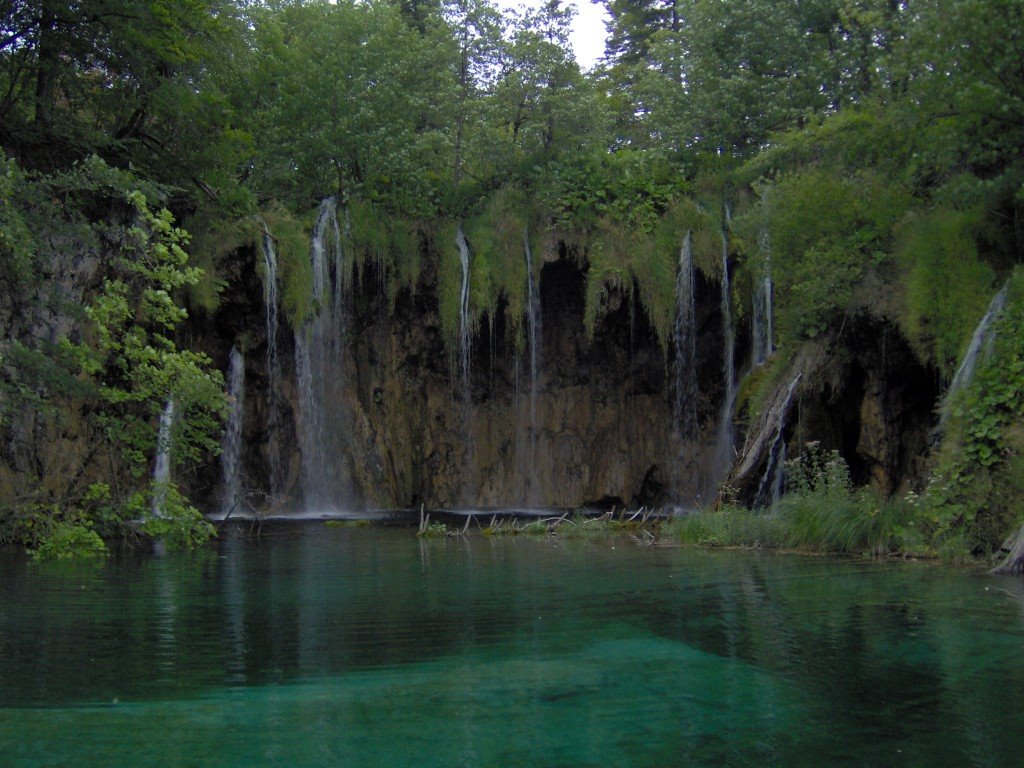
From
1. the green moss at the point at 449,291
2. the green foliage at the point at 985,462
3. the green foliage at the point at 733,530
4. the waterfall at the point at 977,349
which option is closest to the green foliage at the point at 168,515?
the green foliage at the point at 733,530

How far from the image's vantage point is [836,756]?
13.6 feet

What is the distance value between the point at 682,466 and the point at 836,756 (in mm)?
21420

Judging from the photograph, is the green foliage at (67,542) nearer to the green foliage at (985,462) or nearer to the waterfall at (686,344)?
the green foliage at (985,462)

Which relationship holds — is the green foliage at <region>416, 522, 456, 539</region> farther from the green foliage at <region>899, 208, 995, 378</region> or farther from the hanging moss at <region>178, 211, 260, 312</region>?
the hanging moss at <region>178, 211, 260, 312</region>

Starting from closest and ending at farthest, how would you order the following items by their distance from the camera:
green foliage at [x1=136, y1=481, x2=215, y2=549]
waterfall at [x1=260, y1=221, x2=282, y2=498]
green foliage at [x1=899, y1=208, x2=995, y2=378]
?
1. green foliage at [x1=136, y1=481, x2=215, y2=549]
2. green foliage at [x1=899, y1=208, x2=995, y2=378]
3. waterfall at [x1=260, y1=221, x2=282, y2=498]

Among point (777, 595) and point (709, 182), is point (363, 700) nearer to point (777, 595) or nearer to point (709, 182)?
point (777, 595)

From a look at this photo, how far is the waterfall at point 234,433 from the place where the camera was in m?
23.4

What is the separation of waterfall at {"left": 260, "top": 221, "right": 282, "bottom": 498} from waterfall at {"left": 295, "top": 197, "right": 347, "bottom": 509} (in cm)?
51

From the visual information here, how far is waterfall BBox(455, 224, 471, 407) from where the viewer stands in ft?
83.8

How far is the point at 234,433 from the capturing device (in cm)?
2361

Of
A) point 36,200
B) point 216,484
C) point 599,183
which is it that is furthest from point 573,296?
point 36,200

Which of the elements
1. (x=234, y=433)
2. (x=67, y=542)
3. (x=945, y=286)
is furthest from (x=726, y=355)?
(x=67, y=542)

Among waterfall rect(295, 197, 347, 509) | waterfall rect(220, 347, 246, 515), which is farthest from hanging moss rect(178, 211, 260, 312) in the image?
waterfall rect(295, 197, 347, 509)

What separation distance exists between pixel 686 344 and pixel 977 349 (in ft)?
41.0
